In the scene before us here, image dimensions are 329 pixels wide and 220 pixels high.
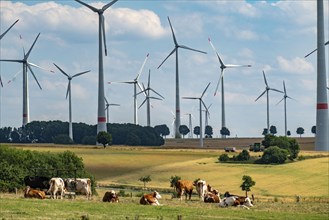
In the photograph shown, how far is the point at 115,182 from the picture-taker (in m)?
92.9

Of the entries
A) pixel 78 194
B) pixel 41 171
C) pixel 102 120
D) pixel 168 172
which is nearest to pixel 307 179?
pixel 168 172

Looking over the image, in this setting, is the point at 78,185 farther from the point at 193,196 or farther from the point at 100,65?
the point at 100,65

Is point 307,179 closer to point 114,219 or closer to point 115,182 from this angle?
point 115,182

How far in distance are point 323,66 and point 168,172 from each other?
5483cm

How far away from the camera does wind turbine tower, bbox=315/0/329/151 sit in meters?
148

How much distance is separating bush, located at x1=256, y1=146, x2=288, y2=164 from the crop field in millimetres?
4116

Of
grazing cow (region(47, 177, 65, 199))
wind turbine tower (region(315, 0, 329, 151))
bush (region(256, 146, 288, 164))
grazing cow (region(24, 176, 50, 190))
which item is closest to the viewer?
grazing cow (region(47, 177, 65, 199))

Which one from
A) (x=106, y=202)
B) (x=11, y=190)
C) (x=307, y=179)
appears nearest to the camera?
(x=106, y=202)

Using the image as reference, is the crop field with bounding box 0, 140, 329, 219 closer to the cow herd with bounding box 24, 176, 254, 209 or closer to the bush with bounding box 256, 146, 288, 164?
the cow herd with bounding box 24, 176, 254, 209

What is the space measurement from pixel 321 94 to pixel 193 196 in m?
96.8

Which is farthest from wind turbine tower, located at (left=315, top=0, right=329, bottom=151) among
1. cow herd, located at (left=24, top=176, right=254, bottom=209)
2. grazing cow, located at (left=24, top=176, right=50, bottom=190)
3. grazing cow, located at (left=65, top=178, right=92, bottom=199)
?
grazing cow, located at (left=24, top=176, right=50, bottom=190)

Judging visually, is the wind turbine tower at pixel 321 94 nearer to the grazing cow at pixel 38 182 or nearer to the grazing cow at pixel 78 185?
the grazing cow at pixel 78 185

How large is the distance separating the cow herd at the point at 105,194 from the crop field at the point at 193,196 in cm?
71

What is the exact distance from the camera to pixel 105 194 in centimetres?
4906
